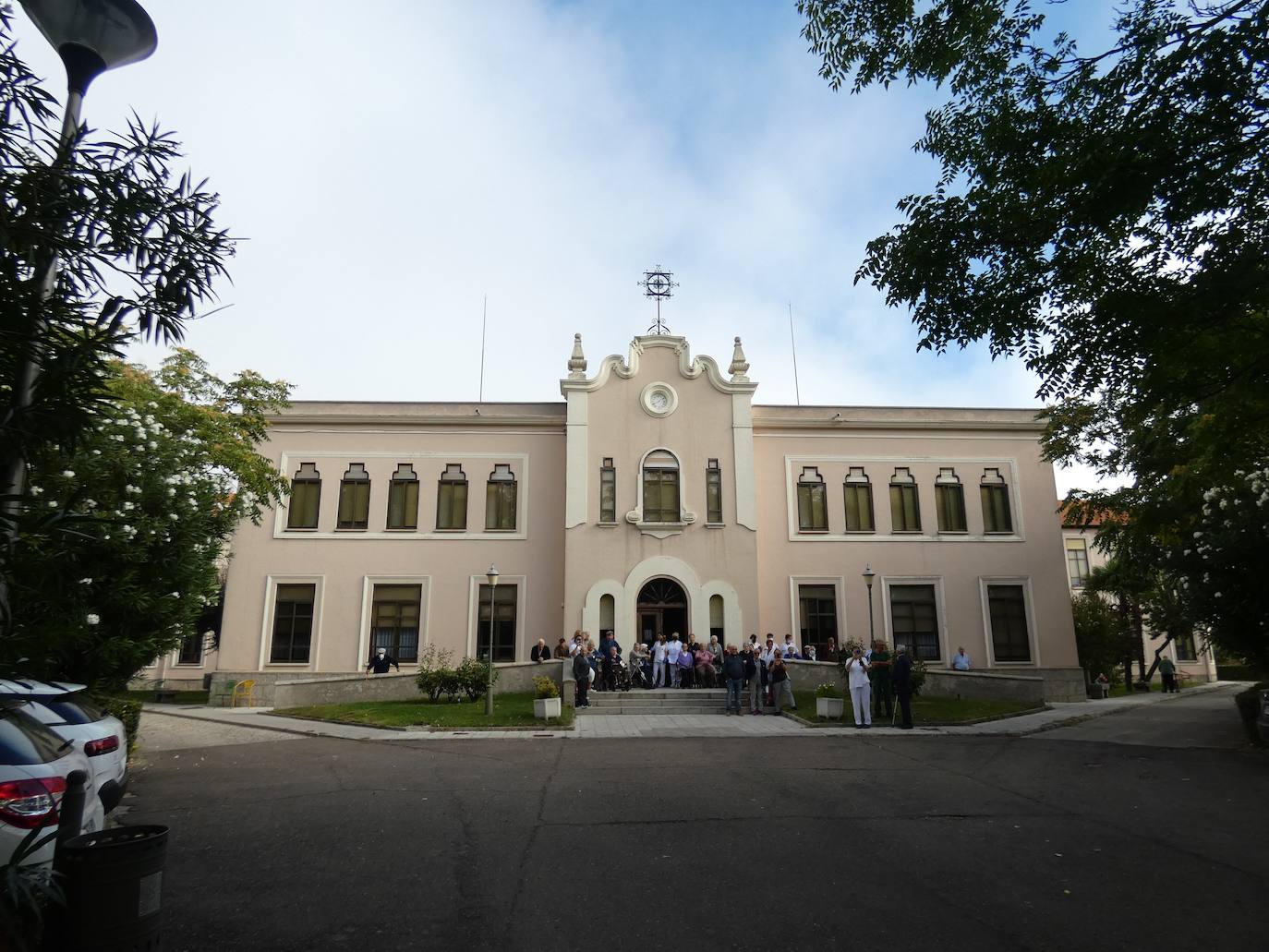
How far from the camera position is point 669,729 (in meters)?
16.1

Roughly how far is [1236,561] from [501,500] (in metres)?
20.4

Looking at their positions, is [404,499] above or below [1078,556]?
below

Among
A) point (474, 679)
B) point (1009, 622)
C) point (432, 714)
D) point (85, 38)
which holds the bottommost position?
point (432, 714)

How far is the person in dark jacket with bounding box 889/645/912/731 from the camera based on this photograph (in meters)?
16.2

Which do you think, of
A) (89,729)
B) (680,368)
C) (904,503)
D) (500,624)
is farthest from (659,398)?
(89,729)

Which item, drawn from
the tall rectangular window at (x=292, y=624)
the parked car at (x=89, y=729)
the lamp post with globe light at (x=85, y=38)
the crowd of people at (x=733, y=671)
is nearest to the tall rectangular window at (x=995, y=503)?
the crowd of people at (x=733, y=671)

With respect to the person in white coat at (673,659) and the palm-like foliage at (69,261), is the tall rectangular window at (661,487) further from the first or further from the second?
the palm-like foliage at (69,261)

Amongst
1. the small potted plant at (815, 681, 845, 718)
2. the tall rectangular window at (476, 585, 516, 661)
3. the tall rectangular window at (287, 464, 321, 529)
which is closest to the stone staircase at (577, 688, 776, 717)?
the small potted plant at (815, 681, 845, 718)

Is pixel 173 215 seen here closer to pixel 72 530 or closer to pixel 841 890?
pixel 72 530

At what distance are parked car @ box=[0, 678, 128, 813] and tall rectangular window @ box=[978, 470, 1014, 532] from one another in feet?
89.3

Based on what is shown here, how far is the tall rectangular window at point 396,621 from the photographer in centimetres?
2645

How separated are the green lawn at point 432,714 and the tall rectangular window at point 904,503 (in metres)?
14.9

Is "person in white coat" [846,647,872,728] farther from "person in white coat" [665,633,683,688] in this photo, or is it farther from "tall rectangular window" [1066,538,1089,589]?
"tall rectangular window" [1066,538,1089,589]

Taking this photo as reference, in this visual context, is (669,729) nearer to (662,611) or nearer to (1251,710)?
(662,611)
